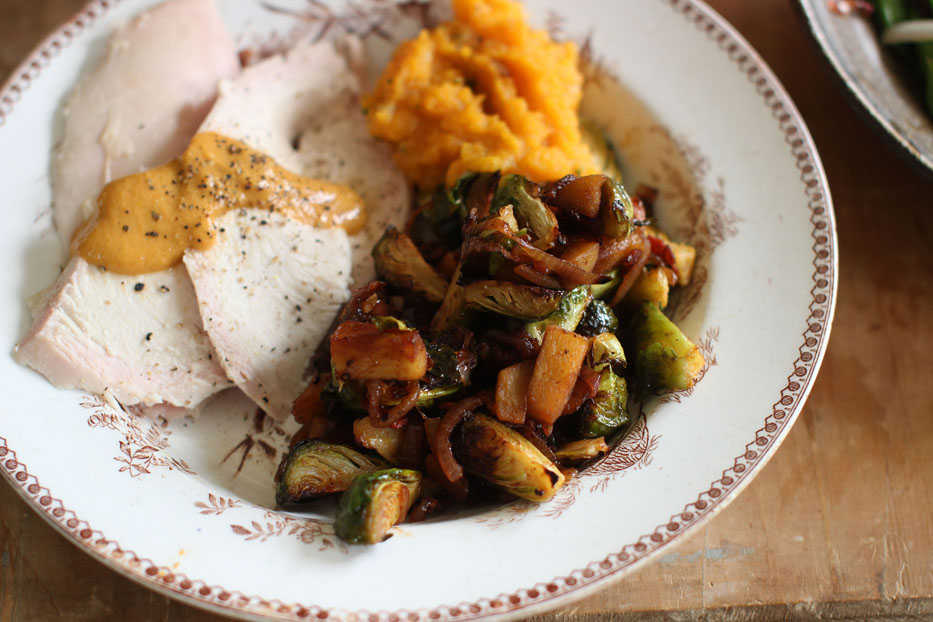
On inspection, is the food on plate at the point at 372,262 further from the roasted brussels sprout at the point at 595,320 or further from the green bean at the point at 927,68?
the green bean at the point at 927,68

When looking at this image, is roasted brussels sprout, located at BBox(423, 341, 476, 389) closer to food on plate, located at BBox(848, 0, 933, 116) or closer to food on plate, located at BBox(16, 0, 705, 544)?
food on plate, located at BBox(16, 0, 705, 544)

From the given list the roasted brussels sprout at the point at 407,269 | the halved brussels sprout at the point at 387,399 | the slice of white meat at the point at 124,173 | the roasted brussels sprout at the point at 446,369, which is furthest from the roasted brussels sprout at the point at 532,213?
the slice of white meat at the point at 124,173

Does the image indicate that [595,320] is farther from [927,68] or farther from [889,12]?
[889,12]

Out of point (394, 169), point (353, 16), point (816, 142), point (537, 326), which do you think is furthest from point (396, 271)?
point (816, 142)

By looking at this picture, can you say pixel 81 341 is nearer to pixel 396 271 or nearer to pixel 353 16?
pixel 396 271

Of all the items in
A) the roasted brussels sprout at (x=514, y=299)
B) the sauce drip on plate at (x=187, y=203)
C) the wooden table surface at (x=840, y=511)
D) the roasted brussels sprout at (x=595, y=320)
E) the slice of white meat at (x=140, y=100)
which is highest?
the slice of white meat at (x=140, y=100)

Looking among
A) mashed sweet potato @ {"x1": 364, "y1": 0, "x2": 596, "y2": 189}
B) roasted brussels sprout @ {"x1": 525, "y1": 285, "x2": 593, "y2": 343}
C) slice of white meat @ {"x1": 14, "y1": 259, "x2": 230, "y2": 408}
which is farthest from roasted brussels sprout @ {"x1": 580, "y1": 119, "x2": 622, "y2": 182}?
slice of white meat @ {"x1": 14, "y1": 259, "x2": 230, "y2": 408}

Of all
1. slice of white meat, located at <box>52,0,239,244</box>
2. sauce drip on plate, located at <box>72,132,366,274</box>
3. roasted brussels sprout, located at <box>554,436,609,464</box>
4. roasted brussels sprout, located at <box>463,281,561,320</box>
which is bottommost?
roasted brussels sprout, located at <box>554,436,609,464</box>
